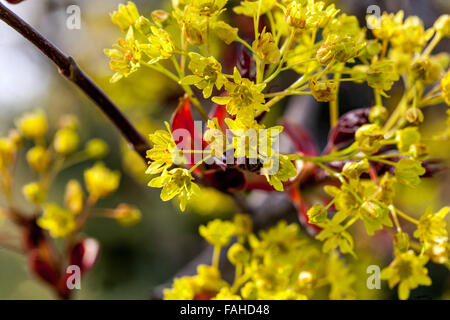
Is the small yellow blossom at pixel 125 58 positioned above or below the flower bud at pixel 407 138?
above

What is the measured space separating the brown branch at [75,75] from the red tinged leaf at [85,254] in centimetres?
44

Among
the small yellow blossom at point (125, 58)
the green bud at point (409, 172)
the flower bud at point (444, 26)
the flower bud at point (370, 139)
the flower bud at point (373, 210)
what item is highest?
the flower bud at point (444, 26)

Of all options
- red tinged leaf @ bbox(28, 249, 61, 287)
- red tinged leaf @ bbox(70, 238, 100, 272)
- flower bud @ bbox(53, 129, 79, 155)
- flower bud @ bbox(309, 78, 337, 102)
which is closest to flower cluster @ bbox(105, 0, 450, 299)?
flower bud @ bbox(309, 78, 337, 102)

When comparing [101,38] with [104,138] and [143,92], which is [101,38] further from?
[104,138]

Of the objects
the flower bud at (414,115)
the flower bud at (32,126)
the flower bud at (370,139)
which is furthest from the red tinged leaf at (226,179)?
the flower bud at (32,126)

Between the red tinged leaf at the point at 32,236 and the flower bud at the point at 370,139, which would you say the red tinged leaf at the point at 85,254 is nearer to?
the red tinged leaf at the point at 32,236

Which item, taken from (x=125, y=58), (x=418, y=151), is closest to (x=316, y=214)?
(x=418, y=151)

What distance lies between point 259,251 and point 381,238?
0.94m

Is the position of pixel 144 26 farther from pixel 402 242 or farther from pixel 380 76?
pixel 402 242

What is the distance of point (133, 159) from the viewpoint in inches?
69.0

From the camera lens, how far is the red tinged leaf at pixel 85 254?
1138 millimetres

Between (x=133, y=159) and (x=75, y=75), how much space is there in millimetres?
1027

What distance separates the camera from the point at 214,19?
740mm
